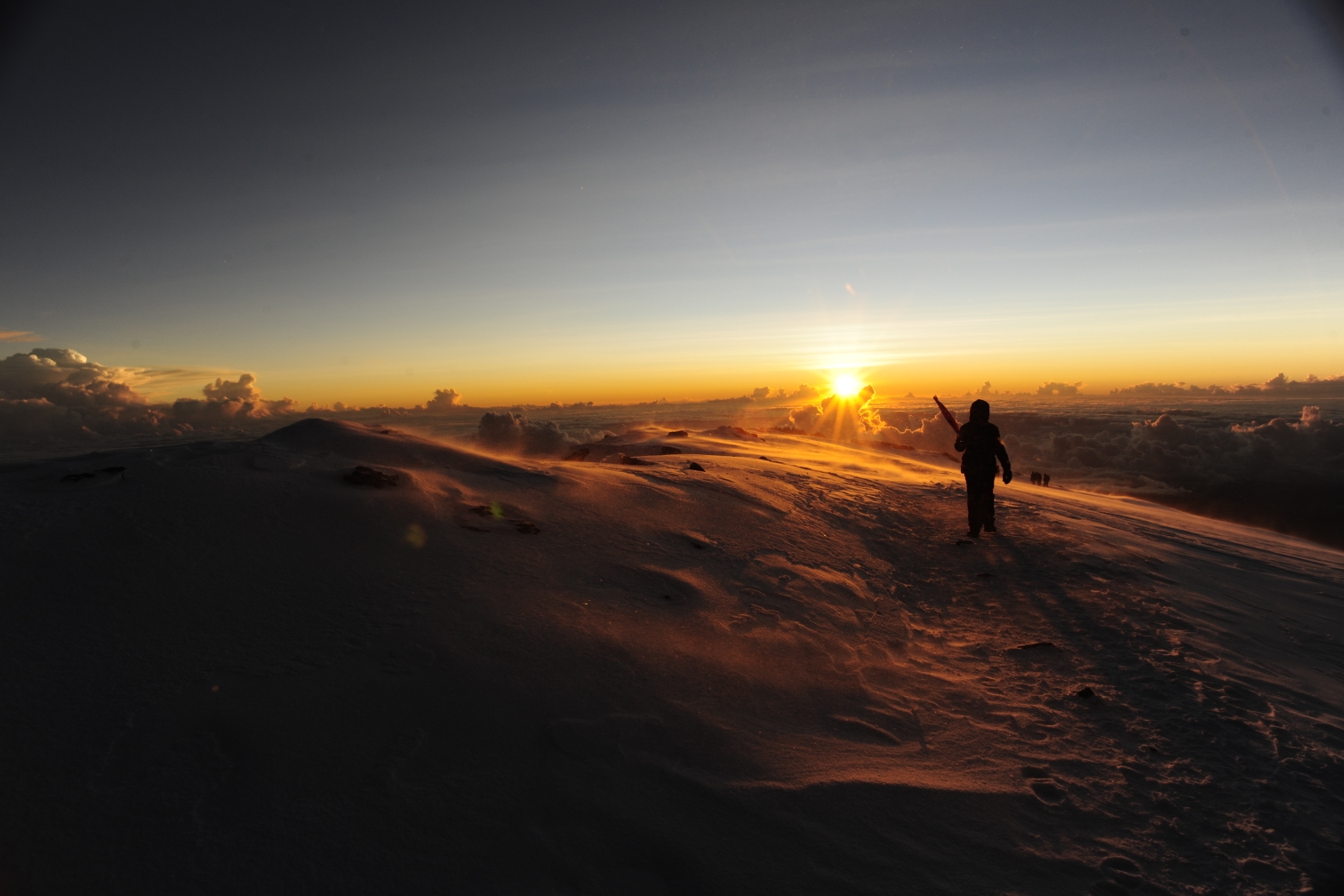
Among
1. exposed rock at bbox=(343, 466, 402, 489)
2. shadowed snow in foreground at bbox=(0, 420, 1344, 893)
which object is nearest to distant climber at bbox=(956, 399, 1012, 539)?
shadowed snow in foreground at bbox=(0, 420, 1344, 893)

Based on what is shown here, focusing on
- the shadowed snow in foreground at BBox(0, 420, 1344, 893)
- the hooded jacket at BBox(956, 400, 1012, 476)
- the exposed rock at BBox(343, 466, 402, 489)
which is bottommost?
the shadowed snow in foreground at BBox(0, 420, 1344, 893)

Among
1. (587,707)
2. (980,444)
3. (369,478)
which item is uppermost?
(980,444)

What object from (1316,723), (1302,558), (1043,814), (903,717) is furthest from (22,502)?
(1302,558)

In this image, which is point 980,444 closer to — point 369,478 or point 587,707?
point 587,707

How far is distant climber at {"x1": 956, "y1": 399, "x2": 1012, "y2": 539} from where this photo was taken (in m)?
8.28

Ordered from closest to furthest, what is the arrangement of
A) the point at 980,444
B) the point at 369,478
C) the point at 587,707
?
the point at 587,707 → the point at 369,478 → the point at 980,444

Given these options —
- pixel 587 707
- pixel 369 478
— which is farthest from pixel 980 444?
pixel 369 478

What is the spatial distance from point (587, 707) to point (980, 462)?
23.5 ft

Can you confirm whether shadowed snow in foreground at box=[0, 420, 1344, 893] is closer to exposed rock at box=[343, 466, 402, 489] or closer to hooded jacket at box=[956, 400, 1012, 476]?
exposed rock at box=[343, 466, 402, 489]

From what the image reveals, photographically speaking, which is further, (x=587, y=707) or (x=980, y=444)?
(x=980, y=444)

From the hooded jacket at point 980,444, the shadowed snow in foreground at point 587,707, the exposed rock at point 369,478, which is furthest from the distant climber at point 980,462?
the exposed rock at point 369,478

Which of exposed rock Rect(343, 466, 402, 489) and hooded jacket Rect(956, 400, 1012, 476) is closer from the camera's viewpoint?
exposed rock Rect(343, 466, 402, 489)

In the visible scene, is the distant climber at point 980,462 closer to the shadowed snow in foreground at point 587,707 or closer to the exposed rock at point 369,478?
the shadowed snow in foreground at point 587,707

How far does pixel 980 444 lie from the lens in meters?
8.31
